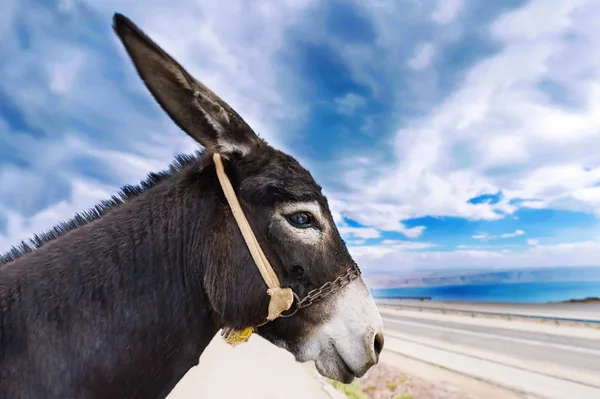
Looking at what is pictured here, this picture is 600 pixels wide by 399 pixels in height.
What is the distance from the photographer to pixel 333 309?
2123mm

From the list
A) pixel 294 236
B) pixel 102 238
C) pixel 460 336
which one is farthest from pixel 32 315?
pixel 460 336

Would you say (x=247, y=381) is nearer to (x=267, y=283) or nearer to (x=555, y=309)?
(x=267, y=283)

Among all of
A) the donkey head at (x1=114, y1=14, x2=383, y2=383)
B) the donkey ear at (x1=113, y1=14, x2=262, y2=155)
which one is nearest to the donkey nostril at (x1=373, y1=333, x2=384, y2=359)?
the donkey head at (x1=114, y1=14, x2=383, y2=383)

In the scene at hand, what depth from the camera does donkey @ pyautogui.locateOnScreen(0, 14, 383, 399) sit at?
5.48ft

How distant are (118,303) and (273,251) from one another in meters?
0.87

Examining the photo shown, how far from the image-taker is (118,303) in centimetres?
178

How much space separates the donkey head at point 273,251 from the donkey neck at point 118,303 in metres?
0.16

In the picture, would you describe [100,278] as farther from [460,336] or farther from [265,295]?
[460,336]

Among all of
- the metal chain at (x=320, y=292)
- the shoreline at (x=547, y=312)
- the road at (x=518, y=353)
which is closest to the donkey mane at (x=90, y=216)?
the metal chain at (x=320, y=292)

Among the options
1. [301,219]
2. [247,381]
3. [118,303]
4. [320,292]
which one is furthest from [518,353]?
[118,303]

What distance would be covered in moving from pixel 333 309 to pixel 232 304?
614 mm

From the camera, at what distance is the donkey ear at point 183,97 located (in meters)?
1.82

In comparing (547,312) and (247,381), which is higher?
(547,312)

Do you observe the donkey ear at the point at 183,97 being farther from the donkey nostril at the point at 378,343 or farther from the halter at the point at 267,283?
the donkey nostril at the point at 378,343
